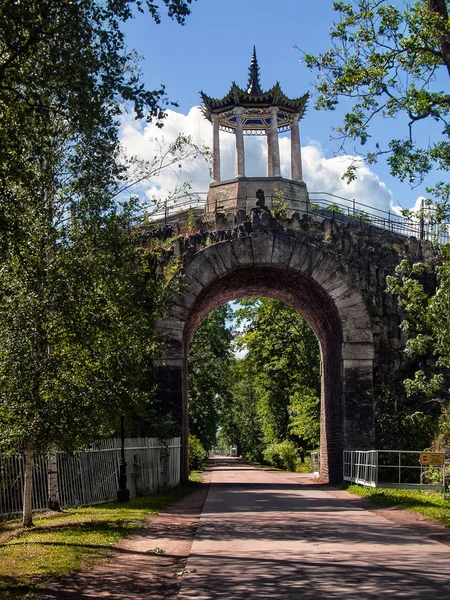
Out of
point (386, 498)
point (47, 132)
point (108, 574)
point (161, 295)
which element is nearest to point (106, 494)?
point (161, 295)

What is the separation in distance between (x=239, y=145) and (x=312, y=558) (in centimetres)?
3829

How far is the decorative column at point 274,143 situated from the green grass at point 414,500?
1102 inches

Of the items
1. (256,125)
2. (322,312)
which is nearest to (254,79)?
(256,125)

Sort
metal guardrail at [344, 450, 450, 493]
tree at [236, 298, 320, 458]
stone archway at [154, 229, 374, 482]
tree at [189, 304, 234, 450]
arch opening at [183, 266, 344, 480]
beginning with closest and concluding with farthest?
metal guardrail at [344, 450, 450, 493] → stone archway at [154, 229, 374, 482] → arch opening at [183, 266, 344, 480] → tree at [236, 298, 320, 458] → tree at [189, 304, 234, 450]

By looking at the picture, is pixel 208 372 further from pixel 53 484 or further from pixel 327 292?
pixel 53 484

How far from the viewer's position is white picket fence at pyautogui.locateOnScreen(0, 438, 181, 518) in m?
16.2

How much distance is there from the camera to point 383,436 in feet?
79.3

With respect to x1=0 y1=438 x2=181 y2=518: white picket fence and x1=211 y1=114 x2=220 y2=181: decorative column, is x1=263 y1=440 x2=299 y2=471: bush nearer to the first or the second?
x1=211 y1=114 x2=220 y2=181: decorative column

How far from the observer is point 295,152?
47.2m

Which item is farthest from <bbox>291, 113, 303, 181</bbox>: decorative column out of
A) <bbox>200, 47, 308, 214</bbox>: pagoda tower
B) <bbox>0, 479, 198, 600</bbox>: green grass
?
<bbox>0, 479, 198, 600</bbox>: green grass

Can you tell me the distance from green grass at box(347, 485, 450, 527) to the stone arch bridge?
4227mm

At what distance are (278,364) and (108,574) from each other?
34217 millimetres

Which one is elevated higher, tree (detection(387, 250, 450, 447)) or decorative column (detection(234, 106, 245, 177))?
→ decorative column (detection(234, 106, 245, 177))

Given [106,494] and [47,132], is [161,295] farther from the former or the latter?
[47,132]
